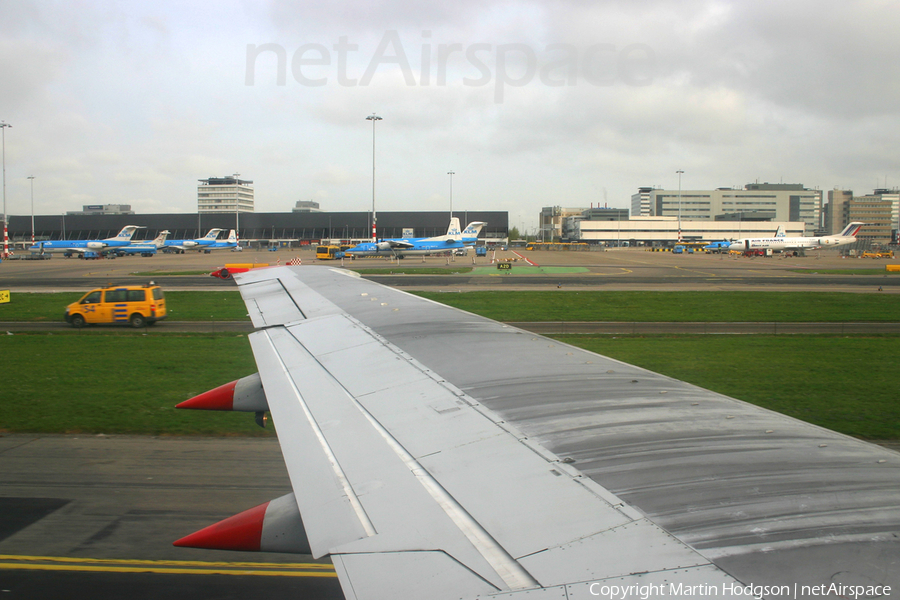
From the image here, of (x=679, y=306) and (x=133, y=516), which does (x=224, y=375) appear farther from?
(x=679, y=306)

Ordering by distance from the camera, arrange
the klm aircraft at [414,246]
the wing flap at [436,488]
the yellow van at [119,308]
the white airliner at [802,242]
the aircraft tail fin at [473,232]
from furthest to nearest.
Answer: the white airliner at [802,242] < the aircraft tail fin at [473,232] < the klm aircraft at [414,246] < the yellow van at [119,308] < the wing flap at [436,488]

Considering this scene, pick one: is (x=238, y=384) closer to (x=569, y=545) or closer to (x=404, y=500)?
(x=404, y=500)

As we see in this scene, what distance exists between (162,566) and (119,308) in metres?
20.4

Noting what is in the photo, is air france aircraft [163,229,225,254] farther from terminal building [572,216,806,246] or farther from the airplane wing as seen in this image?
the airplane wing

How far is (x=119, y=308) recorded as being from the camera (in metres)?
23.4

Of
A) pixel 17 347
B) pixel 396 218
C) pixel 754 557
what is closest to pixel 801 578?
pixel 754 557

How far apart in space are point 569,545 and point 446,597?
1.62 feet

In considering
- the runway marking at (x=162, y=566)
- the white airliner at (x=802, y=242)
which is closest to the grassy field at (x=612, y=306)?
the runway marking at (x=162, y=566)

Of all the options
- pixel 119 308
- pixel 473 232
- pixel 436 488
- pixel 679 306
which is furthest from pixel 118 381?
pixel 473 232

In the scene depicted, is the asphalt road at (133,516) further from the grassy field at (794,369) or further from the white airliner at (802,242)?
the white airliner at (802,242)

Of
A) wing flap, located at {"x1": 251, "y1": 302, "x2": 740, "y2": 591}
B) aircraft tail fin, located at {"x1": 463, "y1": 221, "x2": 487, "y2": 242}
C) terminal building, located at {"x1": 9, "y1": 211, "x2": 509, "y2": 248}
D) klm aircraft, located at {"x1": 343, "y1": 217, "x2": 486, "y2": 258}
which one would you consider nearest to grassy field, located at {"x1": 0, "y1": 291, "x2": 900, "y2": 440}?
wing flap, located at {"x1": 251, "y1": 302, "x2": 740, "y2": 591}

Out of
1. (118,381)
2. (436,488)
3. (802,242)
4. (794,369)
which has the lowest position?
(118,381)
